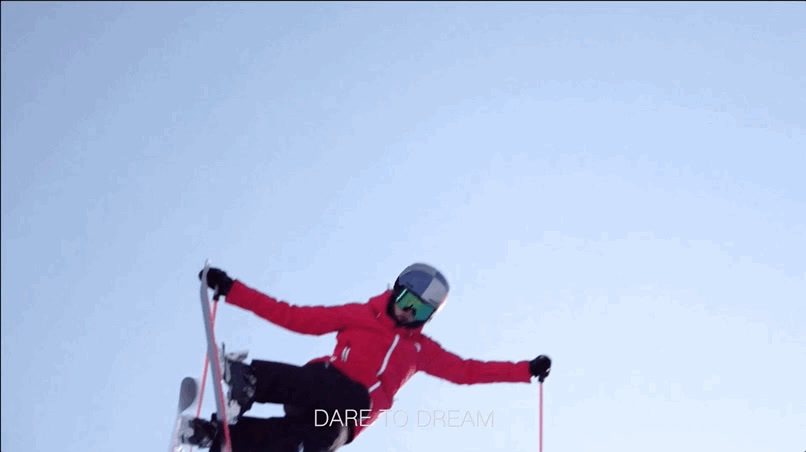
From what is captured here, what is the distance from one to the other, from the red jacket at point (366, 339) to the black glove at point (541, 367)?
0.70 m

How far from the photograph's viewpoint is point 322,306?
7754 mm

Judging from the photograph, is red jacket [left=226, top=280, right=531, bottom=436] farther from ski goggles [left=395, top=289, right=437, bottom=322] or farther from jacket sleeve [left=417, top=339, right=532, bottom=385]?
ski goggles [left=395, top=289, right=437, bottom=322]

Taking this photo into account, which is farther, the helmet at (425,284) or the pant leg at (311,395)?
the helmet at (425,284)

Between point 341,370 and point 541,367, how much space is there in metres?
1.70

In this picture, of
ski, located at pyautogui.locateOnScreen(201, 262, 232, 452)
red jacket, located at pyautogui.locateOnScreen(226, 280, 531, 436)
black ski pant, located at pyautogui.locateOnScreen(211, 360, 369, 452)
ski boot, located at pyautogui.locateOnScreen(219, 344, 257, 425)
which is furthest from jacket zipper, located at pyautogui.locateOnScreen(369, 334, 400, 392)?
ski, located at pyautogui.locateOnScreen(201, 262, 232, 452)

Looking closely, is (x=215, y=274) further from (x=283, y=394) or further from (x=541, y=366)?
(x=541, y=366)

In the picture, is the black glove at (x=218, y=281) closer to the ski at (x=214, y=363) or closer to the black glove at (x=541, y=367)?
the ski at (x=214, y=363)

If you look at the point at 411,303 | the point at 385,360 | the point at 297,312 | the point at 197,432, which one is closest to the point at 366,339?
the point at 385,360

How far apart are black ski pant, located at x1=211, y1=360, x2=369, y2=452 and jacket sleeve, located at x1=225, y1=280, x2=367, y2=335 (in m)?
0.45

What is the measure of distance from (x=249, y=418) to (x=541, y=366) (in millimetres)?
2428

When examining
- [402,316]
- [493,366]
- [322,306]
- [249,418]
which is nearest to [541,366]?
[493,366]

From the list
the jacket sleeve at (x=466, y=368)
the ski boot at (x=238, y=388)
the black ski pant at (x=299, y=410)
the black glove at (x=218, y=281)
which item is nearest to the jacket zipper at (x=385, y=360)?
the black ski pant at (x=299, y=410)

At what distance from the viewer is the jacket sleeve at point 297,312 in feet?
24.3

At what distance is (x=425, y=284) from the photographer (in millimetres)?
7750
